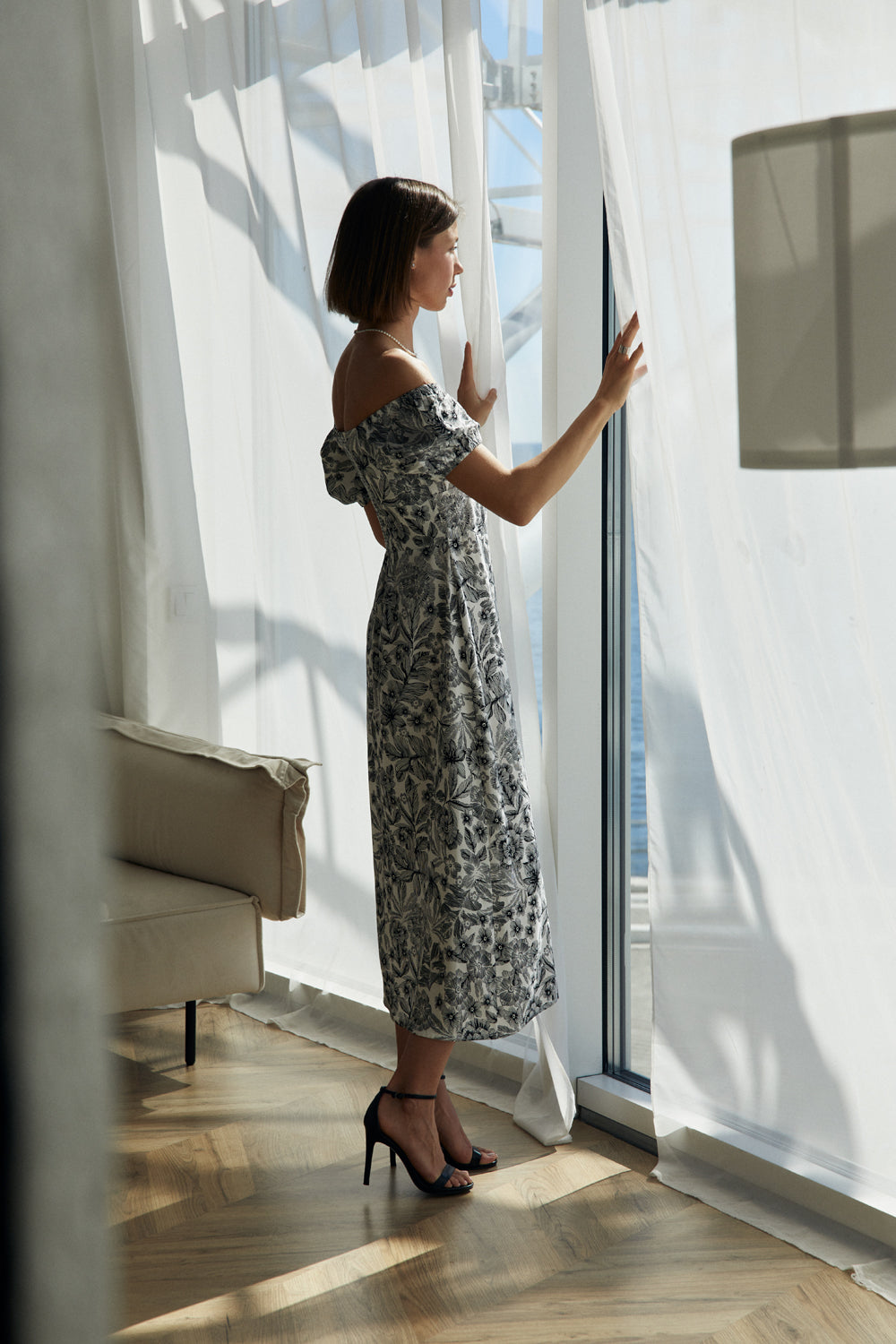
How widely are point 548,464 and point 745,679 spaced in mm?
484

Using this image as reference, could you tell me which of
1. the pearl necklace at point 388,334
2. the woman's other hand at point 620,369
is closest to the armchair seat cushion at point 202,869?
the pearl necklace at point 388,334

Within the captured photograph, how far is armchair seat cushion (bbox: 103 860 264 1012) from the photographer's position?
2.51m

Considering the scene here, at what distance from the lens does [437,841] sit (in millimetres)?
2076

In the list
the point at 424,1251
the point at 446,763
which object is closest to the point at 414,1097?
the point at 424,1251

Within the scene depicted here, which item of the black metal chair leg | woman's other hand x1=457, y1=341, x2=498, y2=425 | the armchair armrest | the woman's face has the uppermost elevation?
the woman's face

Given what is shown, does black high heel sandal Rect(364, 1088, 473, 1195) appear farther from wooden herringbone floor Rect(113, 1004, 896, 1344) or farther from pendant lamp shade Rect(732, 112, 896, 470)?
pendant lamp shade Rect(732, 112, 896, 470)

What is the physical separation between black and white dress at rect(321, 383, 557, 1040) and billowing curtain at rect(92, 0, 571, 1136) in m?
0.23

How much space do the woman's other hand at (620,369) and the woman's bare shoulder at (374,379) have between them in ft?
0.98

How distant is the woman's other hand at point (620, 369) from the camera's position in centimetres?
197

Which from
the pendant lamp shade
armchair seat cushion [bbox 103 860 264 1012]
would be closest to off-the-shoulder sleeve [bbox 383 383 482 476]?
the pendant lamp shade

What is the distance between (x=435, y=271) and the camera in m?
2.06

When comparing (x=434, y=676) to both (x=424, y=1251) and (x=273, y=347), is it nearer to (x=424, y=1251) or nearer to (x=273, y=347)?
(x=424, y=1251)

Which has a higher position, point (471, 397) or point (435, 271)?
point (435, 271)

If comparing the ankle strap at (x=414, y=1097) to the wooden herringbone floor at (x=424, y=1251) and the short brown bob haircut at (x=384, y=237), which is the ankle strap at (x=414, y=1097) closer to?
the wooden herringbone floor at (x=424, y=1251)
